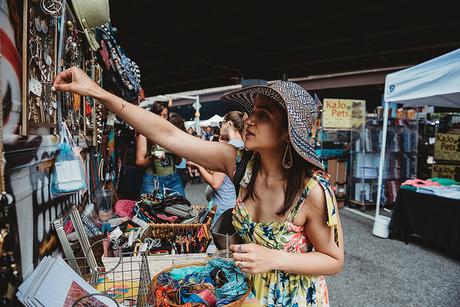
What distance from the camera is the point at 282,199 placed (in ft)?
5.05

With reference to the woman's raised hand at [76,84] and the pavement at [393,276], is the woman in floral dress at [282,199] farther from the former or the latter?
the pavement at [393,276]

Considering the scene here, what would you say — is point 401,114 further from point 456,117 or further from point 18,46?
point 18,46

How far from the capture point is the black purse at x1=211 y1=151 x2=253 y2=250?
165 cm

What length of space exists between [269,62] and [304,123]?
6590 mm

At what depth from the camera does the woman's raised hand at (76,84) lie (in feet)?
4.09

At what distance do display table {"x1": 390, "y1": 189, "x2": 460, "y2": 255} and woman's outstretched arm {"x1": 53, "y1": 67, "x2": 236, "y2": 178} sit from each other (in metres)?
4.60

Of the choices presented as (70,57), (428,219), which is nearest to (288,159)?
(70,57)

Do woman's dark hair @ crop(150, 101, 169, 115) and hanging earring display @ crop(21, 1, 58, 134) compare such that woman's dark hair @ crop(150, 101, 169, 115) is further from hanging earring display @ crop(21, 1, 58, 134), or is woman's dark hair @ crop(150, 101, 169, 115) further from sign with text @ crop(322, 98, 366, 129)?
sign with text @ crop(322, 98, 366, 129)

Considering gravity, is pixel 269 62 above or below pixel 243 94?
above

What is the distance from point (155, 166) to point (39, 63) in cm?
246

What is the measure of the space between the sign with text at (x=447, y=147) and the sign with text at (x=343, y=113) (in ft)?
6.98

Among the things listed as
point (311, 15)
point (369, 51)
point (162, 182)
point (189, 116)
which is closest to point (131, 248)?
point (162, 182)

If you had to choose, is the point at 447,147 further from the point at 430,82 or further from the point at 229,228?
the point at 229,228

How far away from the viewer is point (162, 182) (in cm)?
363
